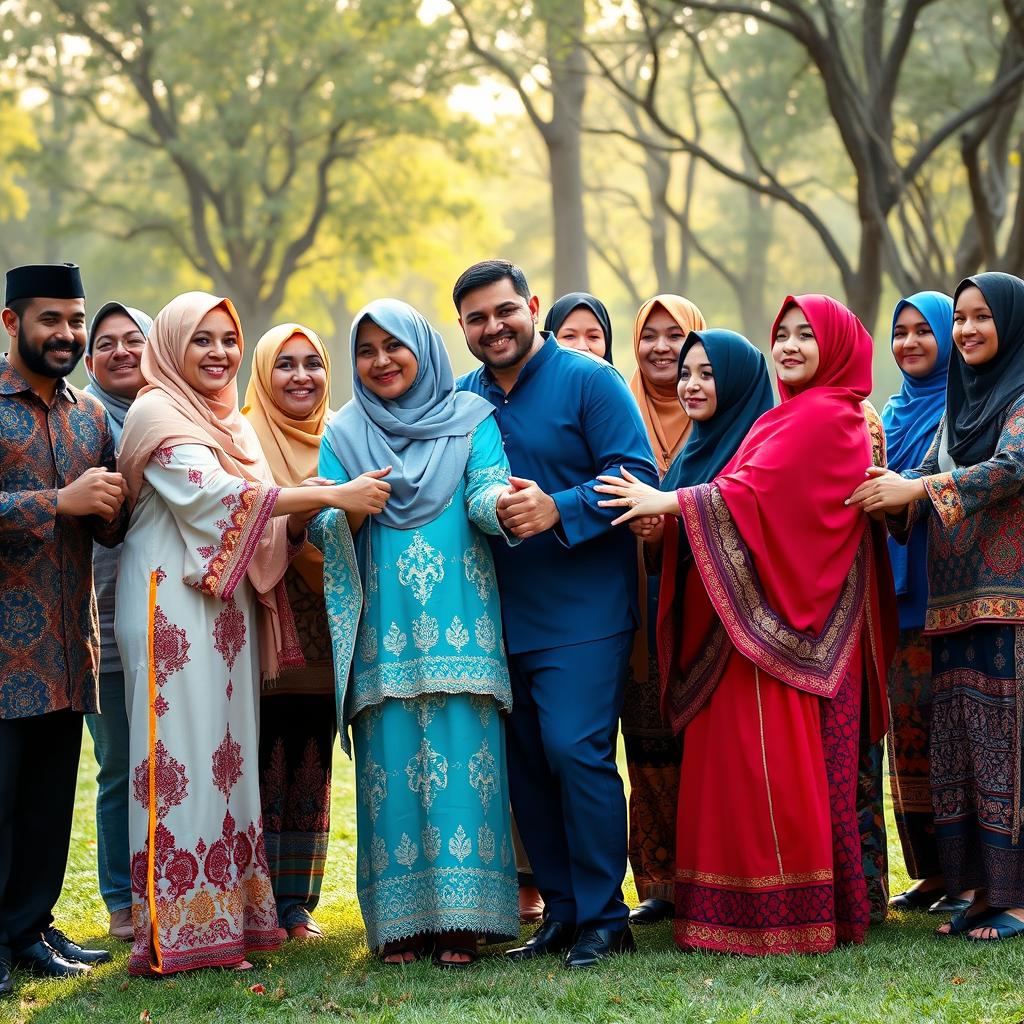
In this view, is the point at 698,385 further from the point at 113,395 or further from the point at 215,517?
the point at 113,395

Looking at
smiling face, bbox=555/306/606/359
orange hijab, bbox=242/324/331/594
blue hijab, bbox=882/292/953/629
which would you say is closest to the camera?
blue hijab, bbox=882/292/953/629

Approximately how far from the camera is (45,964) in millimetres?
4848

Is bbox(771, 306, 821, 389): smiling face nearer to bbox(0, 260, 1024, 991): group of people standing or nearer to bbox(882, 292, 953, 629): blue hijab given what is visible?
bbox(0, 260, 1024, 991): group of people standing

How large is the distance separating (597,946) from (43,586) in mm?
2305

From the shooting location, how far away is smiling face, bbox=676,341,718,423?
16.2 feet

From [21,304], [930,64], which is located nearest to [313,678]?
[21,304]

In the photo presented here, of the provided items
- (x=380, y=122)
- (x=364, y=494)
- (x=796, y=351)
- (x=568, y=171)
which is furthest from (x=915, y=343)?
(x=380, y=122)

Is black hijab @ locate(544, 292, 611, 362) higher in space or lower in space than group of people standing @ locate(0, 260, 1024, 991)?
higher

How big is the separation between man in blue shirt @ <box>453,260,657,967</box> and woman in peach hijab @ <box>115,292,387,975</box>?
0.64 metres

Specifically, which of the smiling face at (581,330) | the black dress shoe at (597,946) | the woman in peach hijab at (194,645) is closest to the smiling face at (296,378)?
the woman in peach hijab at (194,645)

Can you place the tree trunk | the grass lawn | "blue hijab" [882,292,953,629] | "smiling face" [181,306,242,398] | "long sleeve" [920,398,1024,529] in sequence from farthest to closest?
the tree trunk → "blue hijab" [882,292,953,629] → "smiling face" [181,306,242,398] → "long sleeve" [920,398,1024,529] → the grass lawn

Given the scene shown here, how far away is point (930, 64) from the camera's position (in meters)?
20.2

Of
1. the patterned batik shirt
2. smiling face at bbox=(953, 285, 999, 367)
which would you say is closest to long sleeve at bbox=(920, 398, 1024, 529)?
smiling face at bbox=(953, 285, 999, 367)

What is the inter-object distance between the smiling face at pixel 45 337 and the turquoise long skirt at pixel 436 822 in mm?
1685
